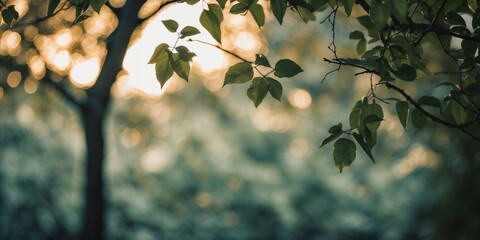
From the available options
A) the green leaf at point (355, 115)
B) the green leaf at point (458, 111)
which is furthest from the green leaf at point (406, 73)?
the green leaf at point (458, 111)

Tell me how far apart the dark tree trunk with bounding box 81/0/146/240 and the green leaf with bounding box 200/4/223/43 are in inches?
123

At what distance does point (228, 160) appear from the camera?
9.89 meters

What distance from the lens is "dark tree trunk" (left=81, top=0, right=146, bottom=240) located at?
4211 millimetres

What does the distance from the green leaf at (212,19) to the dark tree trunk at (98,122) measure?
3.12m

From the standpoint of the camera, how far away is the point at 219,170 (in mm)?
9812

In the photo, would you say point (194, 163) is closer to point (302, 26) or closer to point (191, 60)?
point (302, 26)

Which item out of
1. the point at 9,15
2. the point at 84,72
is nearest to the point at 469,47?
the point at 9,15

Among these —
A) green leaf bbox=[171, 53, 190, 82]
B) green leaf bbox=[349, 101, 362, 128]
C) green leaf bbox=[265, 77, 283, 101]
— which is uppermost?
green leaf bbox=[349, 101, 362, 128]

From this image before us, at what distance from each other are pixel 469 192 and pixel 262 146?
4436mm

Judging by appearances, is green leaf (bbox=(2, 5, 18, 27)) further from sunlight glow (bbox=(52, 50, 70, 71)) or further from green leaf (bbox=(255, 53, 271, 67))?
sunlight glow (bbox=(52, 50, 70, 71))

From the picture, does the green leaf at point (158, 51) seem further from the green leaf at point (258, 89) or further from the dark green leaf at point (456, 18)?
the dark green leaf at point (456, 18)

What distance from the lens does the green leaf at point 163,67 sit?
3.84 ft

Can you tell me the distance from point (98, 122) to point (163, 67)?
365 centimetres

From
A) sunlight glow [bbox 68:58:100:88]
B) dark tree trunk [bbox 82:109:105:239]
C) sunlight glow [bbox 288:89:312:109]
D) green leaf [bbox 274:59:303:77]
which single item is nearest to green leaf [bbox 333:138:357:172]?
green leaf [bbox 274:59:303:77]
